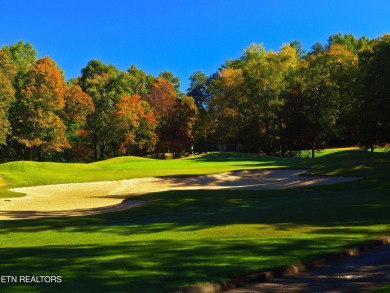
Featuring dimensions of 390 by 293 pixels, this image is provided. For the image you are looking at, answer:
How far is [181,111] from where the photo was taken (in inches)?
3071

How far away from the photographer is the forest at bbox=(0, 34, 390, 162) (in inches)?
2351

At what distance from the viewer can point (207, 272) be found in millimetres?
7258

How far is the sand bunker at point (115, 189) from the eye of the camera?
2253 cm

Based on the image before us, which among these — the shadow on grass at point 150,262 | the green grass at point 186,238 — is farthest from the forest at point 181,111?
the shadow on grass at point 150,262

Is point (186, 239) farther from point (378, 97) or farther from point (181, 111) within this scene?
point (181, 111)

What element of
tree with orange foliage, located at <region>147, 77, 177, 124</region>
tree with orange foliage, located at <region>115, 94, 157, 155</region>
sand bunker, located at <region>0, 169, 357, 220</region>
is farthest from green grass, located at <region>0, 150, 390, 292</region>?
tree with orange foliage, located at <region>147, 77, 177, 124</region>

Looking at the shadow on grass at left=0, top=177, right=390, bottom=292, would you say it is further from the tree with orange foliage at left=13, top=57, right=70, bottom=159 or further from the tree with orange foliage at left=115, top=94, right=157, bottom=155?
the tree with orange foliage at left=115, top=94, right=157, bottom=155

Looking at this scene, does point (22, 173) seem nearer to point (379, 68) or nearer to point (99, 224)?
point (99, 224)

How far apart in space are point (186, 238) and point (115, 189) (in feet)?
72.5

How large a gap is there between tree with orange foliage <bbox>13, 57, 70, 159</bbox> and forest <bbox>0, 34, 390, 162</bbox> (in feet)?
0.48

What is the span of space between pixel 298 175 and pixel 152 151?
45.7 metres

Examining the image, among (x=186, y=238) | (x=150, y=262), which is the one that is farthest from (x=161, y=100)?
(x=150, y=262)

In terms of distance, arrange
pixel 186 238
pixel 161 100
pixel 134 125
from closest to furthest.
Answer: pixel 186 238 < pixel 134 125 < pixel 161 100

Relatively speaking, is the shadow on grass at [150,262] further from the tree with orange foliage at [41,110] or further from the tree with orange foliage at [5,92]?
the tree with orange foliage at [41,110]
